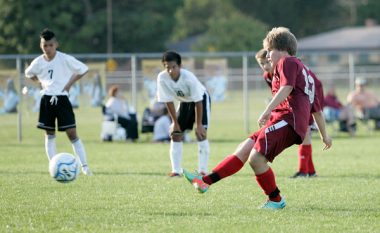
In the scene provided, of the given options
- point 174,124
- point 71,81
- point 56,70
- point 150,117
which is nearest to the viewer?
point 174,124

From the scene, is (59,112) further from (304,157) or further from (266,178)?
(266,178)

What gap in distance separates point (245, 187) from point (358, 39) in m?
58.5

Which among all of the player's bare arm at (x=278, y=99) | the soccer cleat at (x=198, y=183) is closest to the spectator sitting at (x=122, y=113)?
the soccer cleat at (x=198, y=183)

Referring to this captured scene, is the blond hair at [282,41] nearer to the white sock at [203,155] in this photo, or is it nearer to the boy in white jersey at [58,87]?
the white sock at [203,155]

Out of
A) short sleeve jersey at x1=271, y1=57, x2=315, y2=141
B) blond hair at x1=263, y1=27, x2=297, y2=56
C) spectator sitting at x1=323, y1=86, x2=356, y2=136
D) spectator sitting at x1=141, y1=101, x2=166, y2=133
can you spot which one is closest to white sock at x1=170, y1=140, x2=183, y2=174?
short sleeve jersey at x1=271, y1=57, x2=315, y2=141

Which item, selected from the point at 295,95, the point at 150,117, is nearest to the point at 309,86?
the point at 295,95

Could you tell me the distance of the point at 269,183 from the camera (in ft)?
29.0

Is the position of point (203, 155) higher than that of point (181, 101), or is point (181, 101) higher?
point (181, 101)

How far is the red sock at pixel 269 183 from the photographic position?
8.75m

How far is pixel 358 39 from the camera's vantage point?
67.9 metres

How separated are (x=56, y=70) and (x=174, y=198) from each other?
3975 mm

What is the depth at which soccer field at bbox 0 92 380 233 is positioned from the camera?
7.92 metres

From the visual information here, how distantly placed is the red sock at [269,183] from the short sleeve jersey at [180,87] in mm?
3624

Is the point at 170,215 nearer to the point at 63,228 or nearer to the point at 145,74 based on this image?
the point at 63,228
